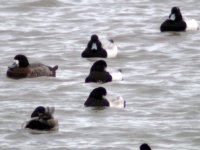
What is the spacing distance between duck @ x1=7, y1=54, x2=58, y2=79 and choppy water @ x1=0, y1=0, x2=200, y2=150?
16 cm

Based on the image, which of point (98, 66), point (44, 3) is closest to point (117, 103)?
point (98, 66)

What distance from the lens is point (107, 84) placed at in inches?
947

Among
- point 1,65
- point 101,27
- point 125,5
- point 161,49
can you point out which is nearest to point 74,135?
point 1,65

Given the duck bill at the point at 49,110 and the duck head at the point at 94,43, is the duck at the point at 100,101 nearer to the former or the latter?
the duck bill at the point at 49,110

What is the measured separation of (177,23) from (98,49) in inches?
128

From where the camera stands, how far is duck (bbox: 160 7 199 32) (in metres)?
29.3

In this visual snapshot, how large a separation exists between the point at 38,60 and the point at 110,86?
298 cm

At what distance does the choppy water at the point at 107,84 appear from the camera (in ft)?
65.5

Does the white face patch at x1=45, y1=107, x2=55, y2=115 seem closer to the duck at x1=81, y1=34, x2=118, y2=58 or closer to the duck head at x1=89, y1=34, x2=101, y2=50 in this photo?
the duck at x1=81, y1=34, x2=118, y2=58

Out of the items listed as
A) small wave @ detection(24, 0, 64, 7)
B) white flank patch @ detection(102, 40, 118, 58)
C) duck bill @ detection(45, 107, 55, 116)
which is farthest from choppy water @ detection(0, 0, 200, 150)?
duck bill @ detection(45, 107, 55, 116)

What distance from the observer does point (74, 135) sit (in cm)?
1995

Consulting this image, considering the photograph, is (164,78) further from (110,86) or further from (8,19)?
(8,19)

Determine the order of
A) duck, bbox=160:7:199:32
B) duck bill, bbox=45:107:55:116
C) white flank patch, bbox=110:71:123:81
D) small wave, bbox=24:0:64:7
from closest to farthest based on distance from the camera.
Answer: duck bill, bbox=45:107:55:116, white flank patch, bbox=110:71:123:81, duck, bbox=160:7:199:32, small wave, bbox=24:0:64:7

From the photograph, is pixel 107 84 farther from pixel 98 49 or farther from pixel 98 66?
pixel 98 49
